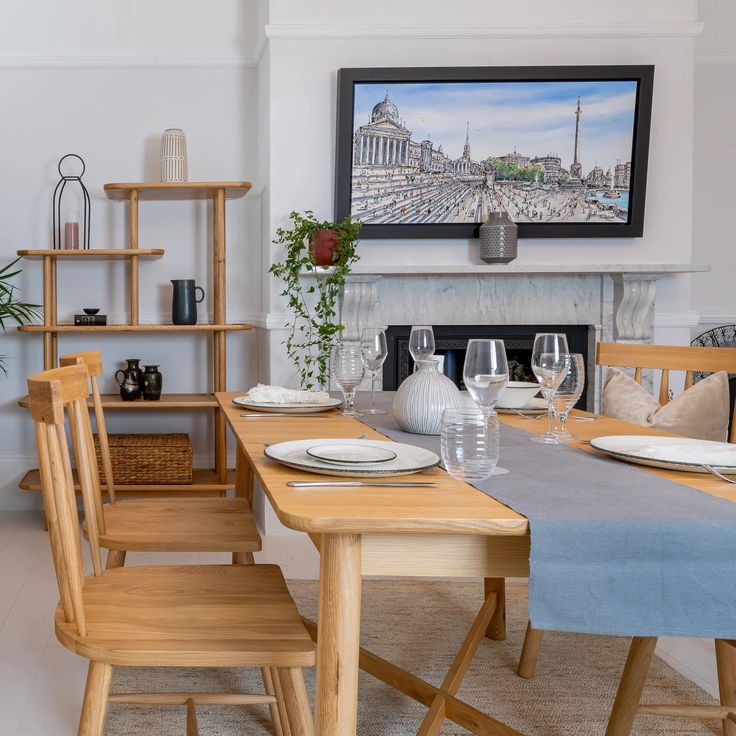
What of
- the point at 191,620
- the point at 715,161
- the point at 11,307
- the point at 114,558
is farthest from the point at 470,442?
the point at 715,161

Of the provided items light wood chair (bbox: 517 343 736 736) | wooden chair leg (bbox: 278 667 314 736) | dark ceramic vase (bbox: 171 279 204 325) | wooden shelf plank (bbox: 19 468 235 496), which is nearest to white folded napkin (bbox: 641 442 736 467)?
light wood chair (bbox: 517 343 736 736)

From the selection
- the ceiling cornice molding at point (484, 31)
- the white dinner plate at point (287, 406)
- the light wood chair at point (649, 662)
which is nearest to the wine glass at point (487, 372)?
the light wood chair at point (649, 662)

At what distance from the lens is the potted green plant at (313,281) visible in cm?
364

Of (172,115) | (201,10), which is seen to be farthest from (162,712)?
(201,10)

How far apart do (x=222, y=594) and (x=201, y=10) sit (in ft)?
11.5

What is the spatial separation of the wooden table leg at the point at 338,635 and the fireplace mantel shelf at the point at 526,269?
2.76 m

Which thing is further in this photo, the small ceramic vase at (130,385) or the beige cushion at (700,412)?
the small ceramic vase at (130,385)

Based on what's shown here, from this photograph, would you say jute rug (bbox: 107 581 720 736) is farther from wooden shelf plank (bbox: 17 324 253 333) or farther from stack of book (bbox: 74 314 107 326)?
stack of book (bbox: 74 314 107 326)

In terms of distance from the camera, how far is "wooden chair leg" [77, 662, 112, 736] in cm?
140

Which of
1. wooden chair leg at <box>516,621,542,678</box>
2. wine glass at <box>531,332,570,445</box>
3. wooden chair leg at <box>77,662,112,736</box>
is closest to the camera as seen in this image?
wooden chair leg at <box>77,662,112,736</box>

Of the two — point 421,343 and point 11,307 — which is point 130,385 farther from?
point 421,343

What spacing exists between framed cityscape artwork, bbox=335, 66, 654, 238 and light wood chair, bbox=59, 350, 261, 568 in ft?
6.31

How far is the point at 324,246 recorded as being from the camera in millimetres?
3641

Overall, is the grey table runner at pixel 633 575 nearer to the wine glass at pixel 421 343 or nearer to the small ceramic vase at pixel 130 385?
the wine glass at pixel 421 343
